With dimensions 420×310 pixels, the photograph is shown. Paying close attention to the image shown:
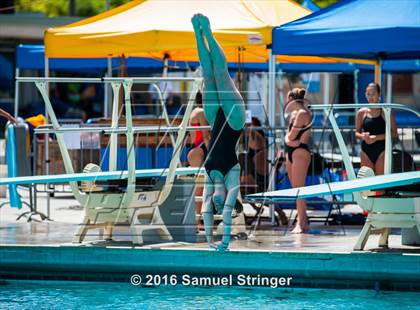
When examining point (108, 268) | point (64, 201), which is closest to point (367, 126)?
point (108, 268)

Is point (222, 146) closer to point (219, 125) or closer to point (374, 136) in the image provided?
point (219, 125)

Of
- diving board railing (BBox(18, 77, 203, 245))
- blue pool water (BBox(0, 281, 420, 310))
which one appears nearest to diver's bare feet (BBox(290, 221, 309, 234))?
diving board railing (BBox(18, 77, 203, 245))

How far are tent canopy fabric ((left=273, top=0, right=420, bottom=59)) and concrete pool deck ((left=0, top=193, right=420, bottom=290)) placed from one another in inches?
79.2

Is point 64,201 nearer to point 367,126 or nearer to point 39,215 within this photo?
point 39,215

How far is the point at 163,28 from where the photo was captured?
12.3 meters

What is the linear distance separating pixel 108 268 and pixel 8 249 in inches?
38.8

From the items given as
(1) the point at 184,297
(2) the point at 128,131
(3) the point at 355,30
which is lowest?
(1) the point at 184,297

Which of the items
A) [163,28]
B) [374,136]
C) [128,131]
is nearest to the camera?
[128,131]

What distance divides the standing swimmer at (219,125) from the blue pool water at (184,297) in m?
0.53

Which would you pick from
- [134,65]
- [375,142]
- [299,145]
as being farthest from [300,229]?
[134,65]

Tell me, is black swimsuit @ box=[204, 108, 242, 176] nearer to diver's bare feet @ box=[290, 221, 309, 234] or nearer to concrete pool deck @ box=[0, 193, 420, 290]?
concrete pool deck @ box=[0, 193, 420, 290]

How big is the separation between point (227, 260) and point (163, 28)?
4104 millimetres

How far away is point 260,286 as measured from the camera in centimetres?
915

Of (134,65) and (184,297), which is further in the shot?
(134,65)
